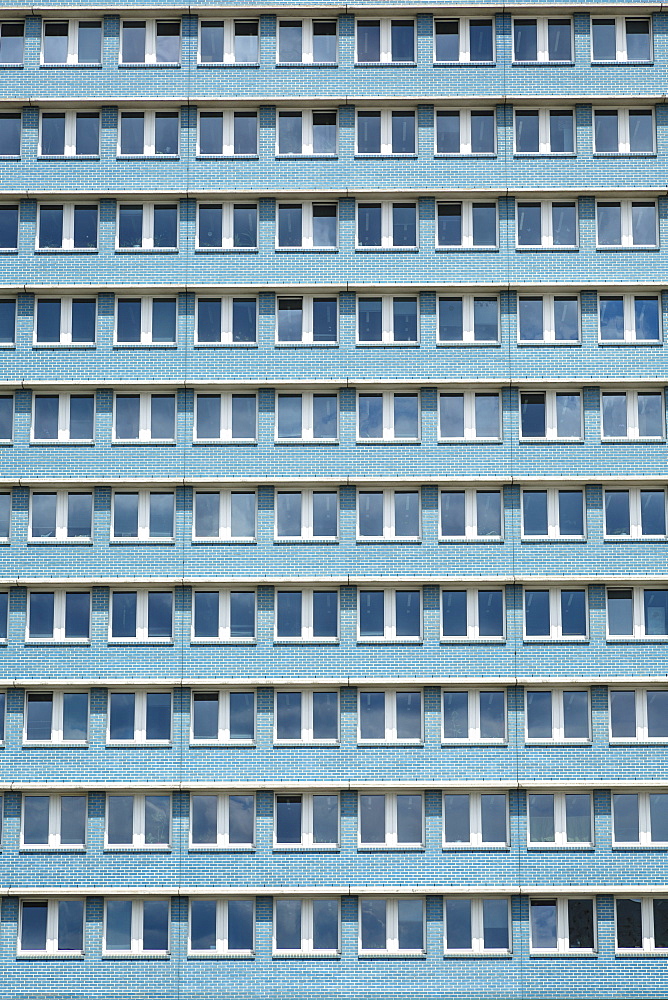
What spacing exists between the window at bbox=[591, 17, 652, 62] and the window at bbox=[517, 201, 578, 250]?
5.26 metres

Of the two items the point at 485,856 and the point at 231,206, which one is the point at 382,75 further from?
the point at 485,856

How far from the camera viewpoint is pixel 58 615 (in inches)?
1804

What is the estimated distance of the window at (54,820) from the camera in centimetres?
4469

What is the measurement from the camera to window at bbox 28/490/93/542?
1821 inches

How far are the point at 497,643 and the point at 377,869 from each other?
314 inches

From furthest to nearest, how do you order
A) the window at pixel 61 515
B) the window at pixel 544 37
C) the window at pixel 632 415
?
the window at pixel 544 37 → the window at pixel 632 415 → the window at pixel 61 515

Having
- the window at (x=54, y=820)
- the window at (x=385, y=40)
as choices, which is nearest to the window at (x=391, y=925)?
the window at (x=54, y=820)

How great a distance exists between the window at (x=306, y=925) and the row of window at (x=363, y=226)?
21078 millimetres

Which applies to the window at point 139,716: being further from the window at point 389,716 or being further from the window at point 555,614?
the window at point 555,614

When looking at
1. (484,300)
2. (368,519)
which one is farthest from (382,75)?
(368,519)

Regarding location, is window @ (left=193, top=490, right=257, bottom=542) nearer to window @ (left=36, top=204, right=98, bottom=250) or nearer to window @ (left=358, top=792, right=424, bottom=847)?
window @ (left=358, top=792, right=424, bottom=847)

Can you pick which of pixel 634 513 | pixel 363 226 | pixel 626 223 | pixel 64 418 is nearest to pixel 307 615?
pixel 64 418

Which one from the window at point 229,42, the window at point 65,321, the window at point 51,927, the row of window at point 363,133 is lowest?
the window at point 51,927

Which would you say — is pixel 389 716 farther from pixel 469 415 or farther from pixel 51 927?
pixel 51 927
